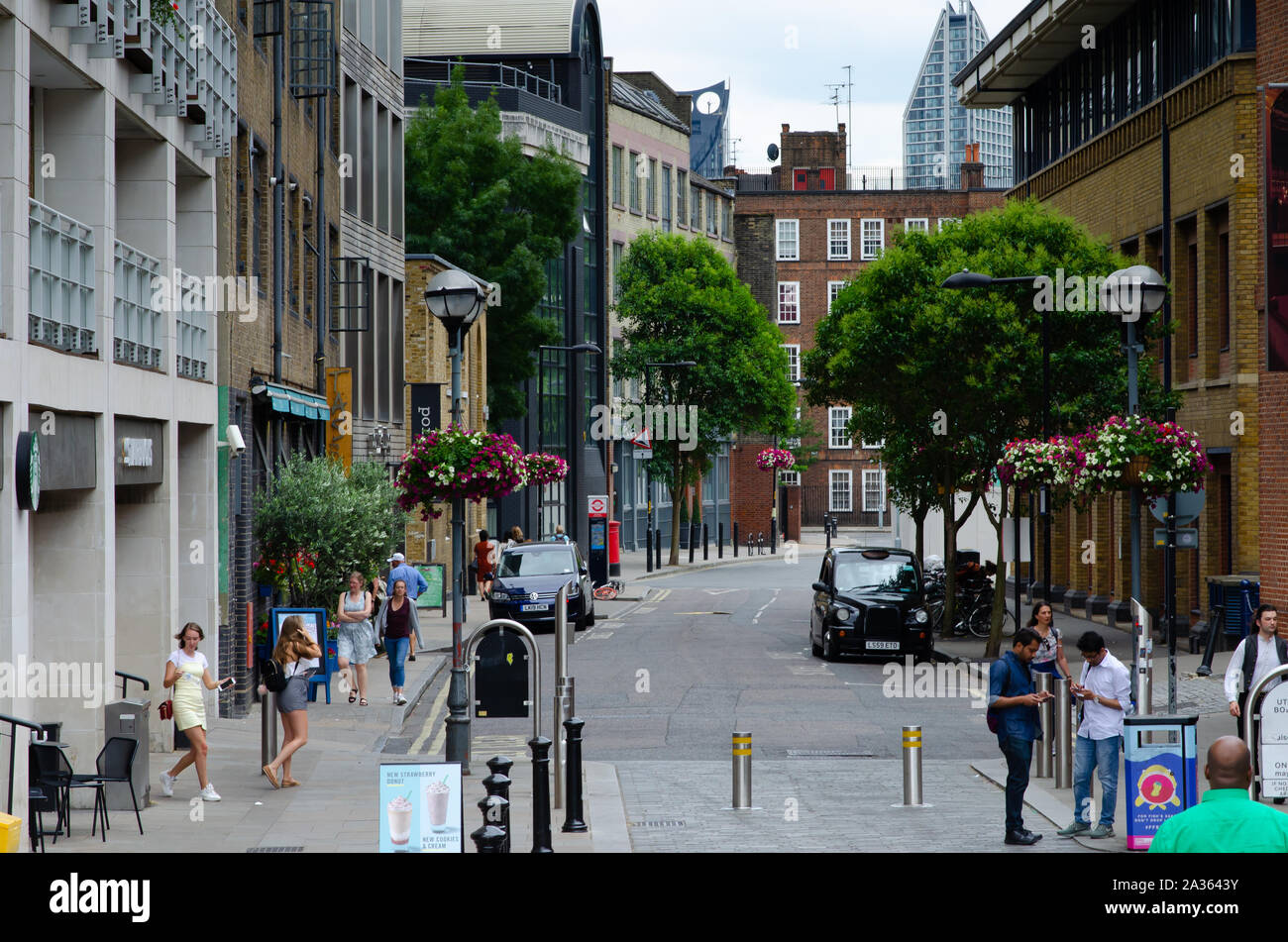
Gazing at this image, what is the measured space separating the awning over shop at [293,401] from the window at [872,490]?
63.6m

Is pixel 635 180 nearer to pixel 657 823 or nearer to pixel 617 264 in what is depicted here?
pixel 617 264

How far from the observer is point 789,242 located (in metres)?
88.8

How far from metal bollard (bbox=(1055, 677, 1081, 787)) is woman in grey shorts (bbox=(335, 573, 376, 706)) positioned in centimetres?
998

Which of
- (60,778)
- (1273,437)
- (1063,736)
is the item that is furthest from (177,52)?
(1273,437)

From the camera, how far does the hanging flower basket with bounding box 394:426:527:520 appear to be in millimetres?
22281

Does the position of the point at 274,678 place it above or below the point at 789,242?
below

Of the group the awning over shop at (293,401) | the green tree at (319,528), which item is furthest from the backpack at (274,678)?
the green tree at (319,528)

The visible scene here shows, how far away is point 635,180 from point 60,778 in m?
60.8

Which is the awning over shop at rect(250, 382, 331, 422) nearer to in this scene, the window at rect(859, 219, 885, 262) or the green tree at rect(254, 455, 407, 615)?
the green tree at rect(254, 455, 407, 615)

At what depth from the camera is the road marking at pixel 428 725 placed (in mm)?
18531

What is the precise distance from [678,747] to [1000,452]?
1200 centimetres

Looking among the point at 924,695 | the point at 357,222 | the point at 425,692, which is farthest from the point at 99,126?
the point at 357,222
